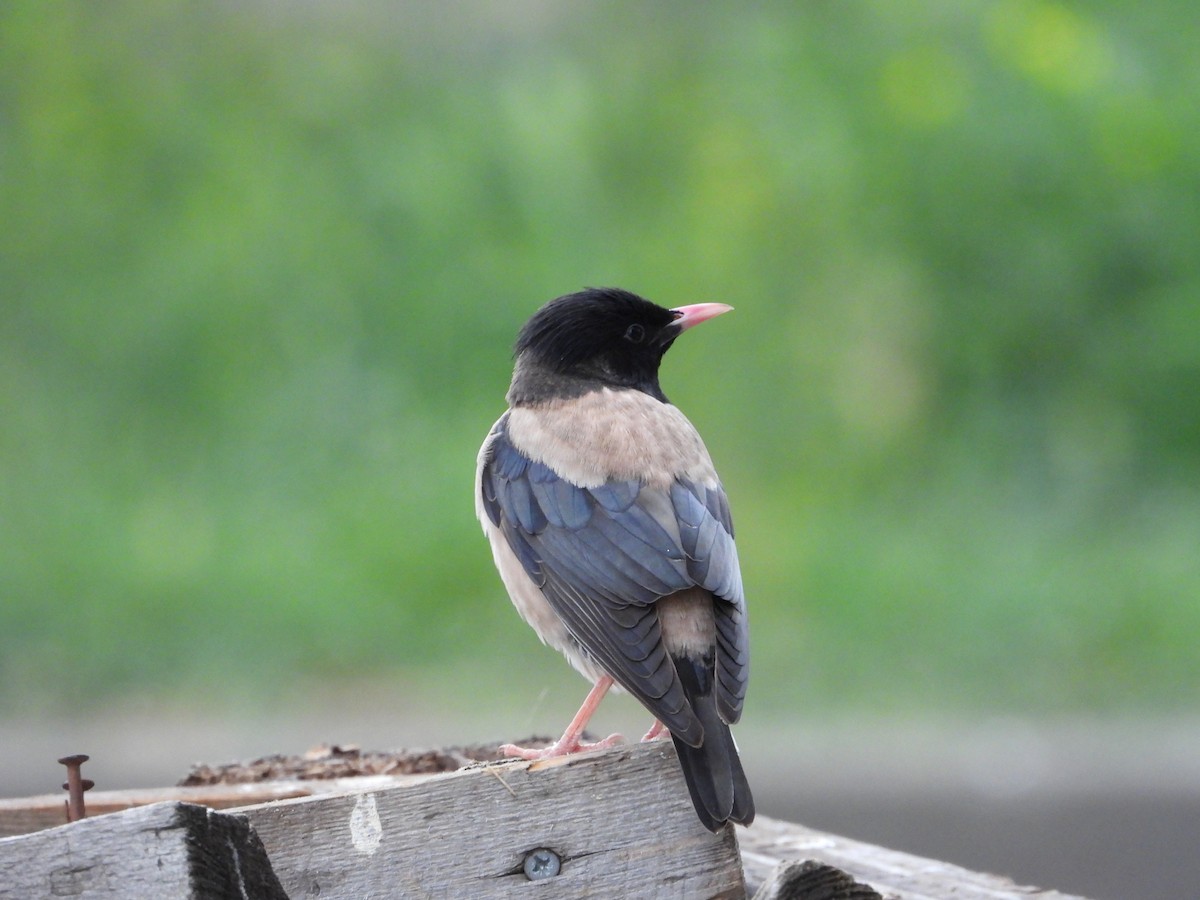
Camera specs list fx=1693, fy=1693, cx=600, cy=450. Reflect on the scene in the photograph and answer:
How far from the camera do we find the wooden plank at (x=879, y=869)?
3.86 m

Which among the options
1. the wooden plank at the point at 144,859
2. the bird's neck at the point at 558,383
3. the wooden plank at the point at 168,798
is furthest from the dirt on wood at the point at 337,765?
the wooden plank at the point at 144,859

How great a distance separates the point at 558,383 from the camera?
5.11 m

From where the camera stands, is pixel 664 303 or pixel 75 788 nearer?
pixel 75 788

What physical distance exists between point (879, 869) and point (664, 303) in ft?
20.5

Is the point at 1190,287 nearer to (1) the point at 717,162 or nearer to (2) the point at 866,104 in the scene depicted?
(2) the point at 866,104

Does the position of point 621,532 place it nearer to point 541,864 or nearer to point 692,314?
point 692,314

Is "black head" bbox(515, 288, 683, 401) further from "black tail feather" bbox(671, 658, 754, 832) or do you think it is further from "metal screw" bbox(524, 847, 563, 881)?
"metal screw" bbox(524, 847, 563, 881)

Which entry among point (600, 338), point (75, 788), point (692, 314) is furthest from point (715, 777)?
point (692, 314)

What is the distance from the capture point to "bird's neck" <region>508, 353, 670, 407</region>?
5070 mm

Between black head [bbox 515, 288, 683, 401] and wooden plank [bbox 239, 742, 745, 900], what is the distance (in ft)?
7.58

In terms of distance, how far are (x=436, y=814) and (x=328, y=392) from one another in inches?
310

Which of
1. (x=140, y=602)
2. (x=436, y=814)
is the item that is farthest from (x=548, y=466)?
(x=140, y=602)

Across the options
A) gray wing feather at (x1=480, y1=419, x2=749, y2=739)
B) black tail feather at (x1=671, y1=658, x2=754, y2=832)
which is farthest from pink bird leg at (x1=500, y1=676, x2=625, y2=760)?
black tail feather at (x1=671, y1=658, x2=754, y2=832)

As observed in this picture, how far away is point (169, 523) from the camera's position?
988cm
